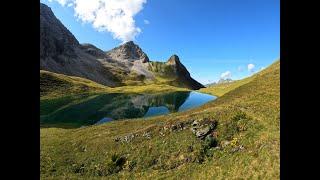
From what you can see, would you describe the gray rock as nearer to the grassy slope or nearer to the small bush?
the grassy slope

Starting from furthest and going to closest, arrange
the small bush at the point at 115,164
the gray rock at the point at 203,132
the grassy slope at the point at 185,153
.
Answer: the gray rock at the point at 203,132 → the small bush at the point at 115,164 → the grassy slope at the point at 185,153

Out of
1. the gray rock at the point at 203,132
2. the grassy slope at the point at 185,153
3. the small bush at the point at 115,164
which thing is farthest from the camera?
the gray rock at the point at 203,132

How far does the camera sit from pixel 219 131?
3206 cm

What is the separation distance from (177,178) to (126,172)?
16.2ft

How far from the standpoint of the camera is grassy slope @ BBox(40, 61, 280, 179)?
83.0 ft

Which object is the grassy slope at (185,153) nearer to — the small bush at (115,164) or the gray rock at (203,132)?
the small bush at (115,164)

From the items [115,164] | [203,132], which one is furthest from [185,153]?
[115,164]

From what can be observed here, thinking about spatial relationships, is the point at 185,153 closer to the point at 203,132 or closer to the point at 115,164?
the point at 203,132

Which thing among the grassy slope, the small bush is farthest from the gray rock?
the small bush

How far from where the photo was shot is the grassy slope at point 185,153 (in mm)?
25297

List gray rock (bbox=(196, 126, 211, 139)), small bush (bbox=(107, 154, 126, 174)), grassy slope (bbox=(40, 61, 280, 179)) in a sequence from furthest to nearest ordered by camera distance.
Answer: gray rock (bbox=(196, 126, 211, 139)), small bush (bbox=(107, 154, 126, 174)), grassy slope (bbox=(40, 61, 280, 179))

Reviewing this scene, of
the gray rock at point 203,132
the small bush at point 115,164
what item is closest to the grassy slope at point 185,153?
the small bush at point 115,164
